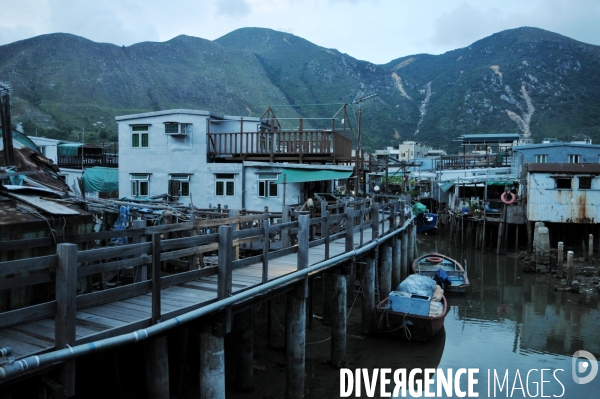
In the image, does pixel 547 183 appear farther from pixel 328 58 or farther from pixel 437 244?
pixel 328 58

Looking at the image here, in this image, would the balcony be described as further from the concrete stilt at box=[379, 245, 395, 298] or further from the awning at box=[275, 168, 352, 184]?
the concrete stilt at box=[379, 245, 395, 298]

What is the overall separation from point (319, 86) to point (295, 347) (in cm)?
12152

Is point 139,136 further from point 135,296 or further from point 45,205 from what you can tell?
point 135,296

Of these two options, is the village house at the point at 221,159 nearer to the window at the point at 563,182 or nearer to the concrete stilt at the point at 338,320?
the concrete stilt at the point at 338,320

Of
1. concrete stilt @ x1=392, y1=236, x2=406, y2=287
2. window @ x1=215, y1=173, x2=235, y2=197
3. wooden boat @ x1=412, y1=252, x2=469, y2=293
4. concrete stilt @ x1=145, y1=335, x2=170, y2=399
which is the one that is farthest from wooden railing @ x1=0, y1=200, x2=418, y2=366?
wooden boat @ x1=412, y1=252, x2=469, y2=293

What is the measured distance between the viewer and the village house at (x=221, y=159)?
2253 centimetres

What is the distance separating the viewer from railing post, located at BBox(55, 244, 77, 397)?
5.11m

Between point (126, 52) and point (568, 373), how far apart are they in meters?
136

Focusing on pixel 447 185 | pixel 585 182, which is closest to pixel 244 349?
pixel 585 182

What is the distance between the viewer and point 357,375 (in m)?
12.9

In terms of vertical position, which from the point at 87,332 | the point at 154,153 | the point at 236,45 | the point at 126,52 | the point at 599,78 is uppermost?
the point at 236,45

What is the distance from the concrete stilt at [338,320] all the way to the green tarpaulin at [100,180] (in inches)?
827

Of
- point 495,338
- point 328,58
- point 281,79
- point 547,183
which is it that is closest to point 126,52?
point 281,79

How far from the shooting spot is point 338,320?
12758mm
